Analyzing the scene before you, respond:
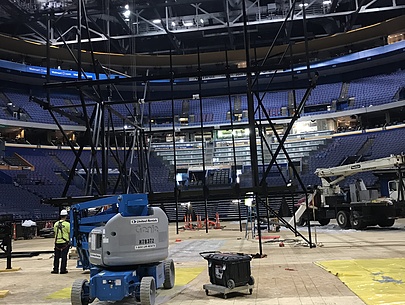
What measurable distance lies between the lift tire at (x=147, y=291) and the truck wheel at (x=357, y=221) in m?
15.7

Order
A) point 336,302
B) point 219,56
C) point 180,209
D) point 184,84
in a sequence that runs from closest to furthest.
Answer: point 336,302 → point 180,209 → point 219,56 → point 184,84

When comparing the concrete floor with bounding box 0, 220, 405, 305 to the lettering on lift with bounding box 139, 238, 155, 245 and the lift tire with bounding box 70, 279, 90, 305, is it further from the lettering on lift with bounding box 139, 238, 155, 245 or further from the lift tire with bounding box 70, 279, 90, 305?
the lettering on lift with bounding box 139, 238, 155, 245

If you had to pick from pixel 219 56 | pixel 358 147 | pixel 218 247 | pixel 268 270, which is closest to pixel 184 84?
pixel 219 56

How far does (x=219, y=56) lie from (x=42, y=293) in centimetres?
3872

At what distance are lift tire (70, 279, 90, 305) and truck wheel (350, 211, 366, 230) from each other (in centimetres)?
1609

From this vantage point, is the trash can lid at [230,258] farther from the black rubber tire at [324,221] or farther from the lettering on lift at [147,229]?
the black rubber tire at [324,221]

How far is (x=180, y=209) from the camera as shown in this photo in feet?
124

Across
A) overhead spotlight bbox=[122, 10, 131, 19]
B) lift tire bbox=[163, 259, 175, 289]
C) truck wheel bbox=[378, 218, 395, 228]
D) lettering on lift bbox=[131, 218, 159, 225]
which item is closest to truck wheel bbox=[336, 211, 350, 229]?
truck wheel bbox=[378, 218, 395, 228]

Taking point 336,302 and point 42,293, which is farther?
point 42,293

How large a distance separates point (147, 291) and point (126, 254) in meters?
0.65

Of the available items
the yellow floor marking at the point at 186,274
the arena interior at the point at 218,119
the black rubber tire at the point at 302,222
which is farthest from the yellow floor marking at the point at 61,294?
the black rubber tire at the point at 302,222

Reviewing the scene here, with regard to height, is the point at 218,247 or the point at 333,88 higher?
the point at 333,88

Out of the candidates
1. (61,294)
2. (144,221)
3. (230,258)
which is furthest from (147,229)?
(61,294)

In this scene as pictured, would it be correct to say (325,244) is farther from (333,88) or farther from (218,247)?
(333,88)
